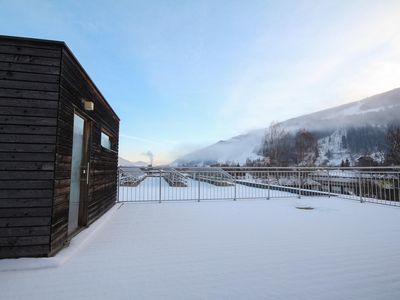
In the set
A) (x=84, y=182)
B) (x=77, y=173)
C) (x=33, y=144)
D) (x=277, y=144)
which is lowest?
(x=84, y=182)

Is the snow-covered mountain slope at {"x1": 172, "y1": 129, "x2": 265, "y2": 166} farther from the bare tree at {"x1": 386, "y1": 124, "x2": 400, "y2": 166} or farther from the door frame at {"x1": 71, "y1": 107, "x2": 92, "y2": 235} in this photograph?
the door frame at {"x1": 71, "y1": 107, "x2": 92, "y2": 235}

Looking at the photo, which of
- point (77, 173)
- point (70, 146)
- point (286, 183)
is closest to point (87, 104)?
point (70, 146)

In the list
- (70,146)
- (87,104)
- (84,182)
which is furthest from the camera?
(84,182)

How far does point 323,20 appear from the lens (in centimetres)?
721

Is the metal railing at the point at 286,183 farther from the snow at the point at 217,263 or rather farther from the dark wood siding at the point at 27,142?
the dark wood siding at the point at 27,142

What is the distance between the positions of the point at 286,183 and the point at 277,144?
12971 millimetres

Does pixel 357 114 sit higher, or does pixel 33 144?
pixel 357 114

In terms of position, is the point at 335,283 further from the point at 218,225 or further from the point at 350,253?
the point at 218,225

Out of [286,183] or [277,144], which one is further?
[277,144]

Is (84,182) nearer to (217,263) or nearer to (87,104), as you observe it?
(87,104)

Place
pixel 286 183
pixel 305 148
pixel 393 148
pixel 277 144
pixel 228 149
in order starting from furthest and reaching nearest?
1. pixel 228 149
2. pixel 277 144
3. pixel 305 148
4. pixel 393 148
5. pixel 286 183

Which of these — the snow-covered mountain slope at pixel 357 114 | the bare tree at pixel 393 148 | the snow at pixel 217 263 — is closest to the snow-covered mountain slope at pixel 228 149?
the snow-covered mountain slope at pixel 357 114

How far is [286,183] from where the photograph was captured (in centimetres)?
1022

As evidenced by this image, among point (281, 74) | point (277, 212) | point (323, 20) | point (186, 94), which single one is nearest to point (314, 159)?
point (281, 74)
